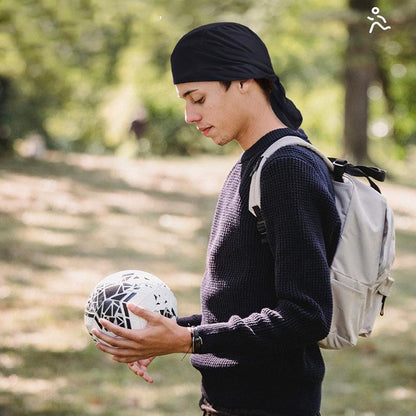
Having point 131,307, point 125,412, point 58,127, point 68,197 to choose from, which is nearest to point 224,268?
point 131,307

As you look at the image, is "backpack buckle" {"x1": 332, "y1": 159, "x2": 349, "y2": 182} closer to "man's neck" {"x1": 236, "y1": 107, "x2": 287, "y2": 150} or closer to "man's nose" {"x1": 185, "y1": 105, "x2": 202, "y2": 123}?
"man's neck" {"x1": 236, "y1": 107, "x2": 287, "y2": 150}

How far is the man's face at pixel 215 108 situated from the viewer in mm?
1997

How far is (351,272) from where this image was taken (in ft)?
6.52

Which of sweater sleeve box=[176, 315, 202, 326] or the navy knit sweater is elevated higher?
the navy knit sweater

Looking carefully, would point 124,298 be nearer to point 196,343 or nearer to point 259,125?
point 196,343

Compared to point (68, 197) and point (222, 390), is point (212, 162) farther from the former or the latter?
point (222, 390)

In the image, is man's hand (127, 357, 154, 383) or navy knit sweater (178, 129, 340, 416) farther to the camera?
man's hand (127, 357, 154, 383)

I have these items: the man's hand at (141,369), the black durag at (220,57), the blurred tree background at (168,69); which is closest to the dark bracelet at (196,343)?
the man's hand at (141,369)

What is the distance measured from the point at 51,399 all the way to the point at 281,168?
3.79 m

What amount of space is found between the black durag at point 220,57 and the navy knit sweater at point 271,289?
0.19 m

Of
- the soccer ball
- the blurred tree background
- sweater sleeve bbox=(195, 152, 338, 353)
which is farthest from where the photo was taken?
the blurred tree background

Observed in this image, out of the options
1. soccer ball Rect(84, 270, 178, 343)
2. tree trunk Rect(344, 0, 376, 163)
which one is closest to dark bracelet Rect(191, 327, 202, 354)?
soccer ball Rect(84, 270, 178, 343)

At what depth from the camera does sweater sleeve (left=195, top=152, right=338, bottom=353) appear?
1828mm

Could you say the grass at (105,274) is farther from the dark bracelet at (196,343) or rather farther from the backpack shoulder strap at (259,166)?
the backpack shoulder strap at (259,166)
